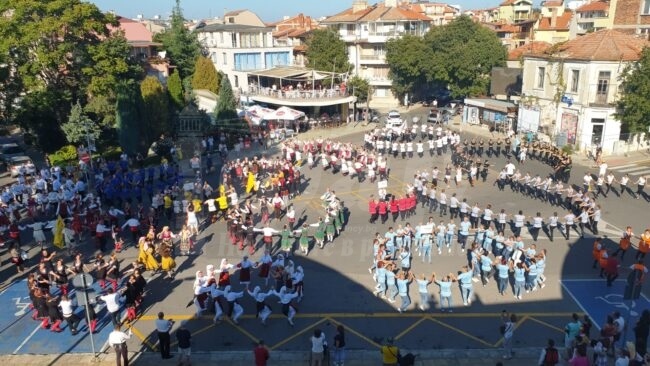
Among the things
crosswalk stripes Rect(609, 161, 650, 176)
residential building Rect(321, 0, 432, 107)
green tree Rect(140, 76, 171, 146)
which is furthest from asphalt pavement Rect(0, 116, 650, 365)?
residential building Rect(321, 0, 432, 107)

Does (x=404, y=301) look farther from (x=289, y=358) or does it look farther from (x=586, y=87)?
(x=586, y=87)

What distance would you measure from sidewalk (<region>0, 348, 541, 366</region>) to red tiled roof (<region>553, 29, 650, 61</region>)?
26040 mm

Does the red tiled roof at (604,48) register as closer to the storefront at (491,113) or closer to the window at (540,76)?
the window at (540,76)

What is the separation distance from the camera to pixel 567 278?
58.2ft

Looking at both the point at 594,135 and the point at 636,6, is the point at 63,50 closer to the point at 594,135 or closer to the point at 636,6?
the point at 594,135

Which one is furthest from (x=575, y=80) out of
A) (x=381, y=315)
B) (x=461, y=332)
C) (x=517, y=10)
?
(x=517, y=10)

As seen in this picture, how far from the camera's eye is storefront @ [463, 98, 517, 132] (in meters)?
41.3

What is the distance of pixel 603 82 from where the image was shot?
33562 millimetres

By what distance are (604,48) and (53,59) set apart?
34648mm

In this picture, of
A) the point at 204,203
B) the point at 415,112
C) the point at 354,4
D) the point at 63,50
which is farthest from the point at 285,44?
the point at 204,203

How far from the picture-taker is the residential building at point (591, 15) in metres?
55.7

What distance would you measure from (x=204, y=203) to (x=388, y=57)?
36.4 m

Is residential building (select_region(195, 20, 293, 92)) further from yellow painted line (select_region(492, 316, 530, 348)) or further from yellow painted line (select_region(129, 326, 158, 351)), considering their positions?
yellow painted line (select_region(492, 316, 530, 348))

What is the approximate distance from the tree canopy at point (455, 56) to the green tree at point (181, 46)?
2065cm
